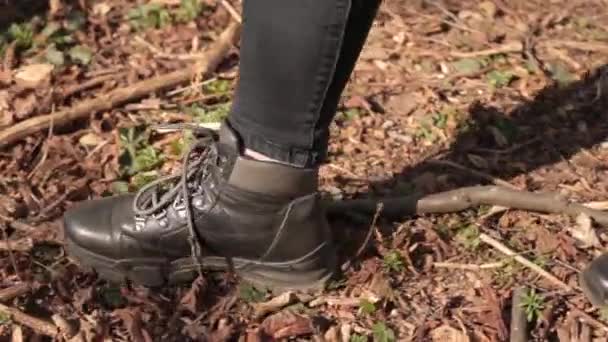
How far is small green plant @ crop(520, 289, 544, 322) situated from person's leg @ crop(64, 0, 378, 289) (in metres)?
0.39

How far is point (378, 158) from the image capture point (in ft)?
7.54

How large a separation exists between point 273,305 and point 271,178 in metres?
0.30

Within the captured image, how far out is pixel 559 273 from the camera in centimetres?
198

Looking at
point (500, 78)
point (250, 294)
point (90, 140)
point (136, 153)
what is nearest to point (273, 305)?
point (250, 294)

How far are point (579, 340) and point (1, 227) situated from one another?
1.22 meters

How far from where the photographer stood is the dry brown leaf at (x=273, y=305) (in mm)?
1880

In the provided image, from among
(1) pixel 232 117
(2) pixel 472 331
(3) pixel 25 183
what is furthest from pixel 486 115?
(3) pixel 25 183

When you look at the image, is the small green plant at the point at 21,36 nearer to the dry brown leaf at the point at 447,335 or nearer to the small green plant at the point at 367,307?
the small green plant at the point at 367,307

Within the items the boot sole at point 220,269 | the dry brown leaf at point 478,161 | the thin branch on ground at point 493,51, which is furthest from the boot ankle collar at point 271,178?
the thin branch on ground at point 493,51

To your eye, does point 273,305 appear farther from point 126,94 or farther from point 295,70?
point 126,94

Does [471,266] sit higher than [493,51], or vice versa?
[493,51]

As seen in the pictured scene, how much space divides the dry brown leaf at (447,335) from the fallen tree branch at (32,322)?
727mm

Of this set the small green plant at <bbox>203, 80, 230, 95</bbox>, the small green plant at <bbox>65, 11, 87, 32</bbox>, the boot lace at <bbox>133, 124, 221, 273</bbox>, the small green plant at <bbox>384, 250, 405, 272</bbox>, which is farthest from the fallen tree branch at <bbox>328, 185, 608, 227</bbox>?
the small green plant at <bbox>65, 11, 87, 32</bbox>

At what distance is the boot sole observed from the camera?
6.16 feet
